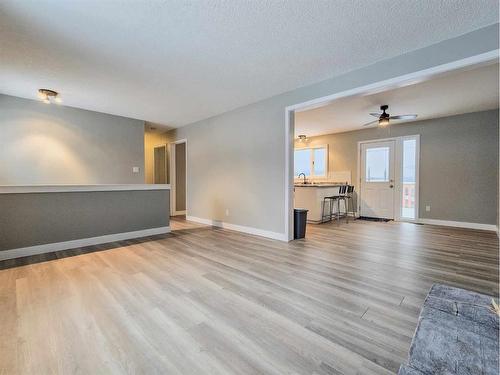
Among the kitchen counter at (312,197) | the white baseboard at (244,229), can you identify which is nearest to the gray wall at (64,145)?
the white baseboard at (244,229)

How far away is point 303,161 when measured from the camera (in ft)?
26.7

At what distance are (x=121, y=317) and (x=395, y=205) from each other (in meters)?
6.60

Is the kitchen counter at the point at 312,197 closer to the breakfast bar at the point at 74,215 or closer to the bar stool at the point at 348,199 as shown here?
the bar stool at the point at 348,199

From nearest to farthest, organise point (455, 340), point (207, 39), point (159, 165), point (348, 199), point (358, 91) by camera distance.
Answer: point (455, 340) → point (207, 39) → point (358, 91) → point (348, 199) → point (159, 165)

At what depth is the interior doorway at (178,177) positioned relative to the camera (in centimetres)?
699

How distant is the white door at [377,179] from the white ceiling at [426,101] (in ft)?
2.51

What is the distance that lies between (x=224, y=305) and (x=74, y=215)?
311 cm

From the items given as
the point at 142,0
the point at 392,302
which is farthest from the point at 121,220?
the point at 392,302

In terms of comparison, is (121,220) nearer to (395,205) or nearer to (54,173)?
(54,173)

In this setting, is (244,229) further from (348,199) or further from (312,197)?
(348,199)

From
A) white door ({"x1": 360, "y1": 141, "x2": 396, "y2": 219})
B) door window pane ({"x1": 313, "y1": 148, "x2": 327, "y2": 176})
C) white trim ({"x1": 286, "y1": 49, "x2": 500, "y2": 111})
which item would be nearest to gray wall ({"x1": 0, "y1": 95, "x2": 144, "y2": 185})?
white trim ({"x1": 286, "y1": 49, "x2": 500, "y2": 111})

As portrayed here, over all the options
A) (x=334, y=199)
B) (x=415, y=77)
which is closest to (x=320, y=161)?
(x=334, y=199)

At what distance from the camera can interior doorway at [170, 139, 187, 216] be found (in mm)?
6992

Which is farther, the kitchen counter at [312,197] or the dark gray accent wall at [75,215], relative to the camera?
the kitchen counter at [312,197]
